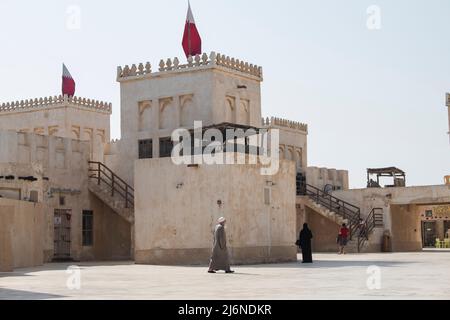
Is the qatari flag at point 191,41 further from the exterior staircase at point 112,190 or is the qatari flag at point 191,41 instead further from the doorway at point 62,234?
the doorway at point 62,234

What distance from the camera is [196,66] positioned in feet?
112

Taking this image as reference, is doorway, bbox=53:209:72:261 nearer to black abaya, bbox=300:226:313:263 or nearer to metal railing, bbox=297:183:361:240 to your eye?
black abaya, bbox=300:226:313:263

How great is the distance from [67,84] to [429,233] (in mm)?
31586

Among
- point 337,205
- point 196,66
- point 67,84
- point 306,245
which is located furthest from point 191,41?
point 337,205

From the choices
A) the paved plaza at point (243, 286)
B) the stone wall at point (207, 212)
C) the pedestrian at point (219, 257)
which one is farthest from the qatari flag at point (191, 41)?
the paved plaza at point (243, 286)

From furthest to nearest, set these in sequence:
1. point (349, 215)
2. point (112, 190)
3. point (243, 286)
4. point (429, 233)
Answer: point (429, 233)
point (349, 215)
point (112, 190)
point (243, 286)

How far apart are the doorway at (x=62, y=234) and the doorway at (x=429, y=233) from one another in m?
35.5

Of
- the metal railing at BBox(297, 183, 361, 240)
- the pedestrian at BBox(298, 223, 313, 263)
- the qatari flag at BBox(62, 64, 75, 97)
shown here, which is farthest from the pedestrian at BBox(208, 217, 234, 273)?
the qatari flag at BBox(62, 64, 75, 97)

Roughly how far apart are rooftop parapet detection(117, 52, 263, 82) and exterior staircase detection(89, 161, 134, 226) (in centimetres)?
432

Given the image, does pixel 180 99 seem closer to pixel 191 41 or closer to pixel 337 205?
pixel 191 41

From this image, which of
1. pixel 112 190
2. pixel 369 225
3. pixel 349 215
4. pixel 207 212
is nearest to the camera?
pixel 207 212

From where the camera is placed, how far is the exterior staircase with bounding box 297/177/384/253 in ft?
132
